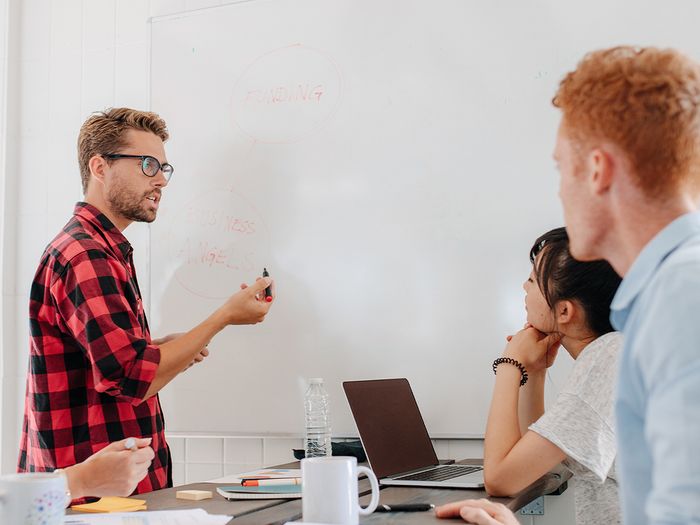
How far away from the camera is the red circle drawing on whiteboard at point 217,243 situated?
91.6 inches

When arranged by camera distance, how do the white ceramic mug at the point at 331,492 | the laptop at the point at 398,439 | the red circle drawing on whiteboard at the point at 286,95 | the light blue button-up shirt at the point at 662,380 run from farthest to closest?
the red circle drawing on whiteboard at the point at 286,95
the laptop at the point at 398,439
the white ceramic mug at the point at 331,492
the light blue button-up shirt at the point at 662,380

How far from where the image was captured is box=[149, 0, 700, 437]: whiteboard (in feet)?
6.70

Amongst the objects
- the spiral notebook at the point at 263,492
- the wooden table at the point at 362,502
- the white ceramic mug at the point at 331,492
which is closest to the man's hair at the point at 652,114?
the white ceramic mug at the point at 331,492

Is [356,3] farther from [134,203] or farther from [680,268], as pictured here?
[680,268]

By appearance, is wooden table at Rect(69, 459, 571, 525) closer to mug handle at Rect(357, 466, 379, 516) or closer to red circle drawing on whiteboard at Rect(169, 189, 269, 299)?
mug handle at Rect(357, 466, 379, 516)

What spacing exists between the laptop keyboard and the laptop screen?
4cm

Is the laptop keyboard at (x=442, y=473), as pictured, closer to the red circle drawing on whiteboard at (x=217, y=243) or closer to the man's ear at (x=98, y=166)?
the red circle drawing on whiteboard at (x=217, y=243)

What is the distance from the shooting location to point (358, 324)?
217 cm

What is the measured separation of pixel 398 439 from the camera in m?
1.82

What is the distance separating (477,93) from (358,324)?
696 millimetres

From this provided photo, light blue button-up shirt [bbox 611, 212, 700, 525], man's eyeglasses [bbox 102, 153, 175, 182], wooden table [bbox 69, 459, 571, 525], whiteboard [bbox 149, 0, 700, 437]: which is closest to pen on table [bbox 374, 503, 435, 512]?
wooden table [bbox 69, 459, 571, 525]

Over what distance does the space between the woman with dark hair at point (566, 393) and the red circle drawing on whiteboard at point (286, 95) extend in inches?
34.0

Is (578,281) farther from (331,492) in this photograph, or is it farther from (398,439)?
(331,492)

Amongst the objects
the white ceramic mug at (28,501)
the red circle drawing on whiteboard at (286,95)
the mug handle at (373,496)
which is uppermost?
the red circle drawing on whiteboard at (286,95)
